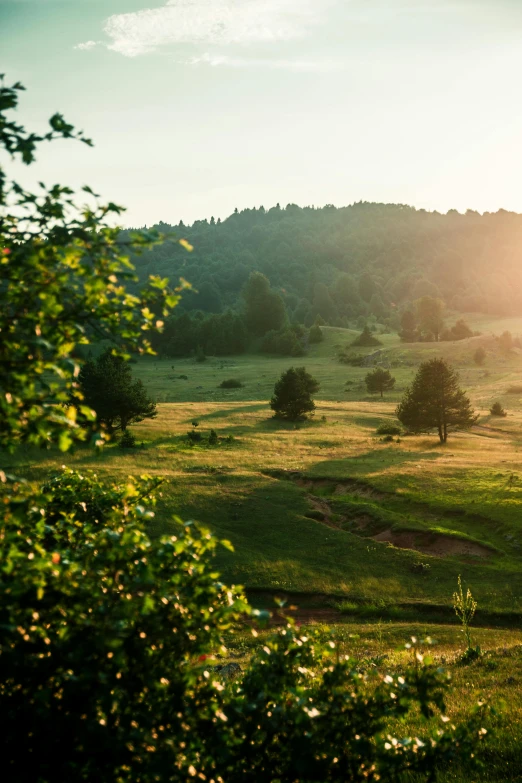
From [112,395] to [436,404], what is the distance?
32.0 metres

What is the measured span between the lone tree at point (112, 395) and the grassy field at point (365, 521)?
2.26 meters

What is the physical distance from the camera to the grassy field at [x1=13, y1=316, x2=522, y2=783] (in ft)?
74.2

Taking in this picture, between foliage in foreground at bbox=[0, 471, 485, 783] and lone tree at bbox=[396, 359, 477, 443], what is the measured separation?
5765cm

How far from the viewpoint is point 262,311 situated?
180000 millimetres

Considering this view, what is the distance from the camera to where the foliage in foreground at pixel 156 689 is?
232 inches

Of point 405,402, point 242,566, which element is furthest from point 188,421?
point 242,566

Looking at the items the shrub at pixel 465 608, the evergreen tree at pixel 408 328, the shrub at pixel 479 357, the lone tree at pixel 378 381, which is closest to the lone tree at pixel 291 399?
the lone tree at pixel 378 381

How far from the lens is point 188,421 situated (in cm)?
6688

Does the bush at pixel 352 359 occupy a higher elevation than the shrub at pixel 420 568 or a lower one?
higher

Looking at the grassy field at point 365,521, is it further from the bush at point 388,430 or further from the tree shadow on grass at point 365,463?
the bush at point 388,430

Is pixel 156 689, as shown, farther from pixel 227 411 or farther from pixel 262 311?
pixel 262 311

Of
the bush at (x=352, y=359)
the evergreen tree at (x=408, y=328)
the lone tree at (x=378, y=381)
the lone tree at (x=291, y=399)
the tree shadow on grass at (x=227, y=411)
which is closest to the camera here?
the tree shadow on grass at (x=227, y=411)

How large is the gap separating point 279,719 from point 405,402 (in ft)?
198

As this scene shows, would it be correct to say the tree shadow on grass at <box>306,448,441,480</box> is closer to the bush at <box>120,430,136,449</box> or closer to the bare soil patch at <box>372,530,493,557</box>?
the bare soil patch at <box>372,530,493,557</box>
